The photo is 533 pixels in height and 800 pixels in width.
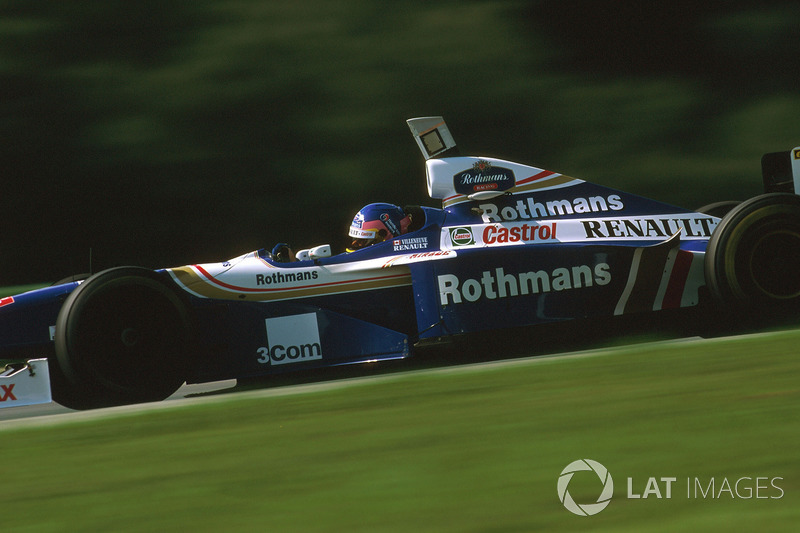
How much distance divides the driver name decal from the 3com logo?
321cm

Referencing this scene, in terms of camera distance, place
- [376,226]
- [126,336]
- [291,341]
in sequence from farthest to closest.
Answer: [376,226] < [291,341] < [126,336]

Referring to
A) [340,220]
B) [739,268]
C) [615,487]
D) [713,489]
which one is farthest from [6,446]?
[340,220]

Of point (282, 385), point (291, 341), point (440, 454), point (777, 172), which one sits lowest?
point (282, 385)

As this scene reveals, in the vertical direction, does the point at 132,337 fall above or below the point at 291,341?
above

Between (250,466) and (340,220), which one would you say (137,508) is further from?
(340,220)

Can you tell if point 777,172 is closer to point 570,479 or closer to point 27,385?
point 570,479

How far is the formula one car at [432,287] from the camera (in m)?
6.22

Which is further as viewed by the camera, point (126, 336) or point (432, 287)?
point (432, 287)

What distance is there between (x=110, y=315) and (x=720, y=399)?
360cm

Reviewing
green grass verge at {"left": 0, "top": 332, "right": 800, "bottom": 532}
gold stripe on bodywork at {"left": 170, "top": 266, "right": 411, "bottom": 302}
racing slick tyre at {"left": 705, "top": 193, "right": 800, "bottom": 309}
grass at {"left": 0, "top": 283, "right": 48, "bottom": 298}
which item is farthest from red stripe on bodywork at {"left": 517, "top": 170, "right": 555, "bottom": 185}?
grass at {"left": 0, "top": 283, "right": 48, "bottom": 298}

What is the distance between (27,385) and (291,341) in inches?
63.1

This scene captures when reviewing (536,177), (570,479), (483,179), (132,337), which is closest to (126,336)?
(132,337)

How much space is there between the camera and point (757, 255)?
262 inches

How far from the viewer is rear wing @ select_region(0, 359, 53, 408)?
5.93m
